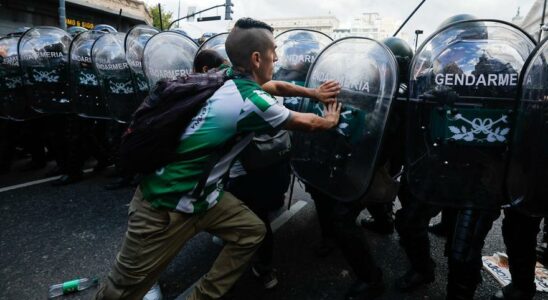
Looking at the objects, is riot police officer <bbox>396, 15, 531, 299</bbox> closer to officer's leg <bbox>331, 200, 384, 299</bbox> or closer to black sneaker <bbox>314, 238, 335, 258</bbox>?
officer's leg <bbox>331, 200, 384, 299</bbox>

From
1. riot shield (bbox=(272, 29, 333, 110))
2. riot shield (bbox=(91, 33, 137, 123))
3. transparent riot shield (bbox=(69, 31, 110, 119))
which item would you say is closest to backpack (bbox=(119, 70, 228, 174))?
riot shield (bbox=(272, 29, 333, 110))

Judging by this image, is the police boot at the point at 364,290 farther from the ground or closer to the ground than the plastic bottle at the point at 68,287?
farther from the ground

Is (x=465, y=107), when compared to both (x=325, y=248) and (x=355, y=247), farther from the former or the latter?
(x=325, y=248)

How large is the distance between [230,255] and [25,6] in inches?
717

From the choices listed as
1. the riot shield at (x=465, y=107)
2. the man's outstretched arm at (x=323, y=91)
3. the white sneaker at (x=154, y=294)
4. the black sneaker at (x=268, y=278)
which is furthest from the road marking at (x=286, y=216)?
the riot shield at (x=465, y=107)

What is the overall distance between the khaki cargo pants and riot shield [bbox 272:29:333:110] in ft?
4.14

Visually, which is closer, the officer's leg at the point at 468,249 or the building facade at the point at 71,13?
the officer's leg at the point at 468,249

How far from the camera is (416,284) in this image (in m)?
2.48

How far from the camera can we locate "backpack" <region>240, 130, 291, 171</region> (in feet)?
7.47

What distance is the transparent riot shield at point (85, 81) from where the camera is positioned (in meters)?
4.29

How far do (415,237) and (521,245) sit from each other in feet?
1.82

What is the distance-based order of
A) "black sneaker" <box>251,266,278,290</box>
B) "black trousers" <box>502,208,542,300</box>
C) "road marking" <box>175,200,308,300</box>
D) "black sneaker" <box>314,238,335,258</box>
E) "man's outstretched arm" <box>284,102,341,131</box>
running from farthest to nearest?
"road marking" <box>175,200,308,300</box> → "black sneaker" <box>314,238,335,258</box> → "black sneaker" <box>251,266,278,290</box> → "black trousers" <box>502,208,542,300</box> → "man's outstretched arm" <box>284,102,341,131</box>

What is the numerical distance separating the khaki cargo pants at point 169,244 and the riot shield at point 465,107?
0.98 meters

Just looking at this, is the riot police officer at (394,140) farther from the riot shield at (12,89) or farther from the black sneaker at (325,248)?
the riot shield at (12,89)
